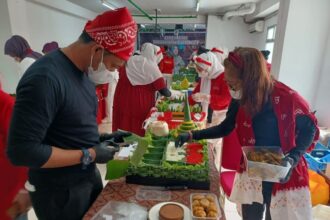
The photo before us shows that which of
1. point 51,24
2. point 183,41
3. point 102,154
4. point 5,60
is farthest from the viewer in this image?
point 183,41

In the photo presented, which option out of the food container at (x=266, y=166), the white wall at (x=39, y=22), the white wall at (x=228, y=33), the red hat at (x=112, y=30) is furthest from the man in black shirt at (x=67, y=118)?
the white wall at (x=228, y=33)

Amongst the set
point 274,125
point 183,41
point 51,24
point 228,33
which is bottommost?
point 274,125

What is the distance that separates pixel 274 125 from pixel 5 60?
415 cm

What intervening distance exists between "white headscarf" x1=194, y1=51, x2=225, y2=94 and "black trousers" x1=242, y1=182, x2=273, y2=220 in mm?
1760

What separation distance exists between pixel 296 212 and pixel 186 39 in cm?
733

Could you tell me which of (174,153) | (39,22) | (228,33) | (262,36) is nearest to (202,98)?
(174,153)

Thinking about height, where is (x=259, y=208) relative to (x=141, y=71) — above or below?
below

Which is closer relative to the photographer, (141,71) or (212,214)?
(212,214)

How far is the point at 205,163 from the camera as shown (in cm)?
111

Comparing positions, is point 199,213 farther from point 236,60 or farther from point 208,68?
point 208,68

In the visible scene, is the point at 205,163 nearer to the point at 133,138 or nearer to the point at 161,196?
the point at 161,196

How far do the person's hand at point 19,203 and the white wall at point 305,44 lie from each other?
297cm

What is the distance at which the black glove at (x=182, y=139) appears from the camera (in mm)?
1307

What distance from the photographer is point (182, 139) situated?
1.33m
